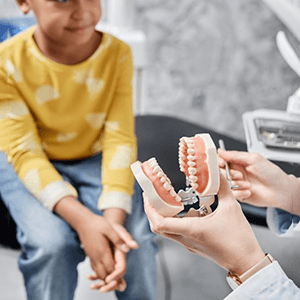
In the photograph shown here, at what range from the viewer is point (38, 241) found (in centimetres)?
49

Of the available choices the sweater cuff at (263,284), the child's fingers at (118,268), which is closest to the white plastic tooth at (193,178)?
the sweater cuff at (263,284)

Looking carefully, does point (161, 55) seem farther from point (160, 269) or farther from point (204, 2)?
point (160, 269)

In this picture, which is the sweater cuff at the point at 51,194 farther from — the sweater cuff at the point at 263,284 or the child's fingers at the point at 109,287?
the sweater cuff at the point at 263,284

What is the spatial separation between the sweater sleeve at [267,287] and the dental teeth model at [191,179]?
0.08 m

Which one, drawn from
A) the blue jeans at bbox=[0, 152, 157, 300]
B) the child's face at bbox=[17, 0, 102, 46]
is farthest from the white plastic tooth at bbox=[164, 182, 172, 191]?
the child's face at bbox=[17, 0, 102, 46]

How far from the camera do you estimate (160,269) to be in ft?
1.73

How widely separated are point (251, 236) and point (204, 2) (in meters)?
0.35

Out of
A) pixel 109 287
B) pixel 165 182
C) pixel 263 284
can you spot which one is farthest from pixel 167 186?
pixel 109 287

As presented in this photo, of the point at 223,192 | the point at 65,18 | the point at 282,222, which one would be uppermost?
the point at 65,18

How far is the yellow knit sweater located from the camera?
0.47 meters

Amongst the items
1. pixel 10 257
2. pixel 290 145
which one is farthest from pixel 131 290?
pixel 290 145

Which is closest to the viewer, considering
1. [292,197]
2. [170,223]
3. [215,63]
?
[170,223]

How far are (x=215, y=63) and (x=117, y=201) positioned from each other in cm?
26

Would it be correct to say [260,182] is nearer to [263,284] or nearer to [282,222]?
[282,222]
